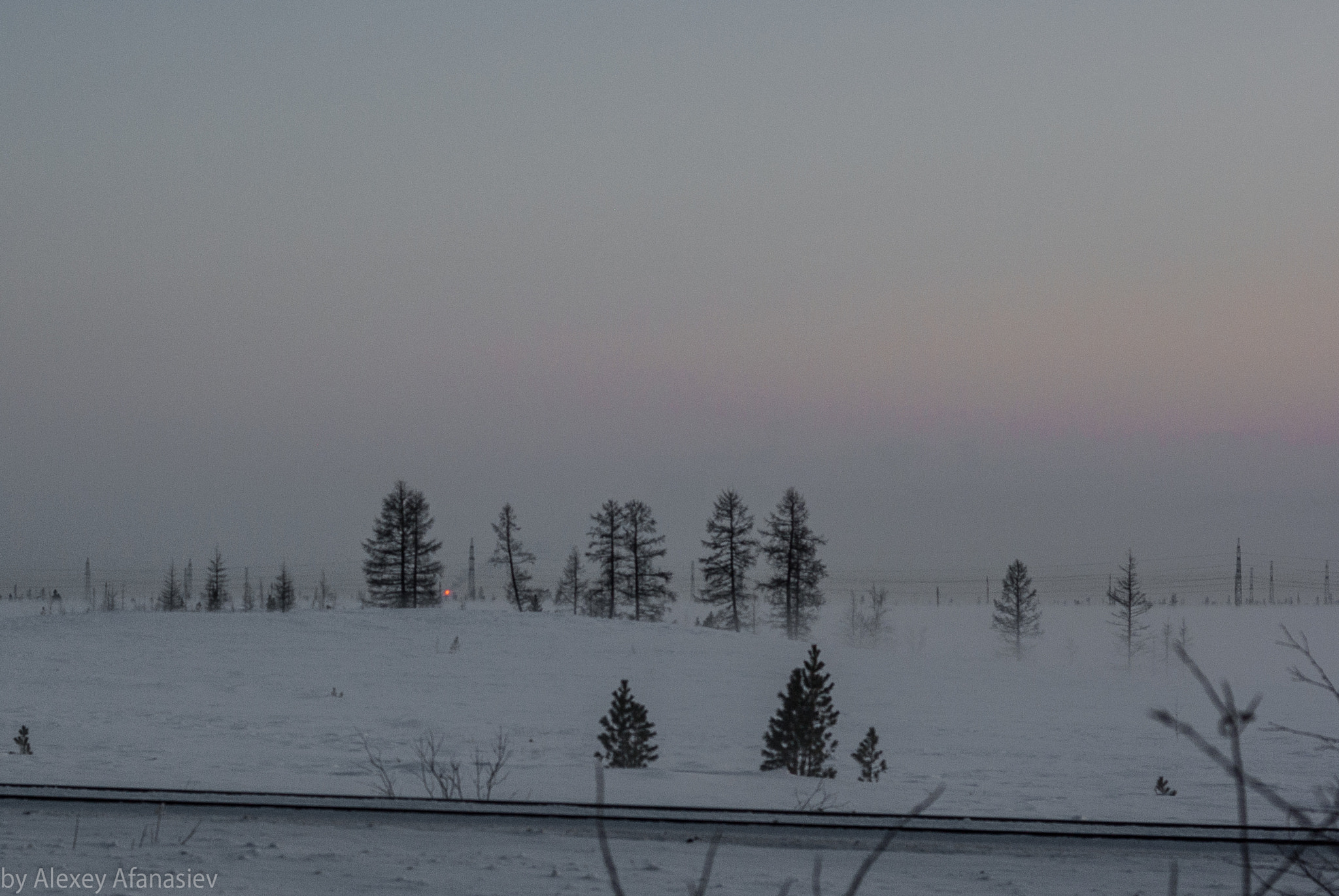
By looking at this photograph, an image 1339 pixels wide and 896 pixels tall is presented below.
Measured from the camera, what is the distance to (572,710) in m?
29.9

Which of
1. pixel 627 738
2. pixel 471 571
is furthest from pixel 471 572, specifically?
pixel 627 738

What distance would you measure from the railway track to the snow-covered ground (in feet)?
2.86

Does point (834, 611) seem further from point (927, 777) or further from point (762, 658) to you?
point (927, 777)

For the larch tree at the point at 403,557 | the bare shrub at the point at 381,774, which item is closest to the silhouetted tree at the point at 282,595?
the larch tree at the point at 403,557

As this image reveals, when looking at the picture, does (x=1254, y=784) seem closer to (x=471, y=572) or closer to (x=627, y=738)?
(x=627, y=738)

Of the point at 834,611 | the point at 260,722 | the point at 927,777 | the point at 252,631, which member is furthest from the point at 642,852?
the point at 834,611

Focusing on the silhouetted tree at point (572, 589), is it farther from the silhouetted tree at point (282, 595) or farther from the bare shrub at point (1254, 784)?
the bare shrub at point (1254, 784)

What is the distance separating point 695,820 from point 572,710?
67.8 feet

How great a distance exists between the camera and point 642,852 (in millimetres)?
8977

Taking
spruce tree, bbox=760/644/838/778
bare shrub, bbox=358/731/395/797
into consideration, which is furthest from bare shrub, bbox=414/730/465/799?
spruce tree, bbox=760/644/838/778

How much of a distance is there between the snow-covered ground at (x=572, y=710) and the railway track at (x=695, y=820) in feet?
2.86

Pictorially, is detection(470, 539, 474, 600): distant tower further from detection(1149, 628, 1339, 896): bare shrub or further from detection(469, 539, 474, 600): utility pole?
detection(1149, 628, 1339, 896): bare shrub

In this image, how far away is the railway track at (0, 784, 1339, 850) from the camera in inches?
367

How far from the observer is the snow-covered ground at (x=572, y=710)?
14.8 meters
